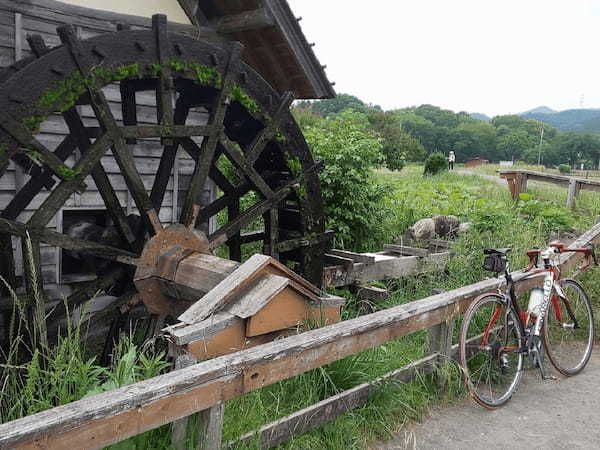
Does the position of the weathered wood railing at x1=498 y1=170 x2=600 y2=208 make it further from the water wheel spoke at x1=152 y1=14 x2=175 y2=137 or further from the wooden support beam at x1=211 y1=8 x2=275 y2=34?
the water wheel spoke at x1=152 y1=14 x2=175 y2=137

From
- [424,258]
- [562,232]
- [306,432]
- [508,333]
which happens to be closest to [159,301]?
[306,432]

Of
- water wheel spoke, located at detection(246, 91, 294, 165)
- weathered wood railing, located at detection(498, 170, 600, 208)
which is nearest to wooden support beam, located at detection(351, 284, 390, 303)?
water wheel spoke, located at detection(246, 91, 294, 165)

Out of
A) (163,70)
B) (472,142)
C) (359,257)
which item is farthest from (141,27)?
(472,142)

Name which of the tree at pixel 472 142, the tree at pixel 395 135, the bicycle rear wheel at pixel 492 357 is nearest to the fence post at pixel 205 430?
the bicycle rear wheel at pixel 492 357

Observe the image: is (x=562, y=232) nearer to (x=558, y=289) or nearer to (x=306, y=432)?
(x=558, y=289)

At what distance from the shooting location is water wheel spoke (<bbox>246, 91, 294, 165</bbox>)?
476 cm

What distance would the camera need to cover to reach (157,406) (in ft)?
6.69

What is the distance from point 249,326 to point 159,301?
120 centimetres

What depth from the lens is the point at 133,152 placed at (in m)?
5.60

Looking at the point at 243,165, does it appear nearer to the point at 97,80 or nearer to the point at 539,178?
the point at 97,80

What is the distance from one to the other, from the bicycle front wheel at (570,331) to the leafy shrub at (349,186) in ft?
9.14

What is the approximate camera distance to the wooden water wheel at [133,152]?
137 inches

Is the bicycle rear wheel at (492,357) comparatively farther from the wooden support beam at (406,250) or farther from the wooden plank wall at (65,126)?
the wooden plank wall at (65,126)

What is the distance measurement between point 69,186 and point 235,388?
6.57 feet
